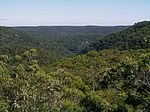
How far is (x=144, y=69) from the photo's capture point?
47219mm

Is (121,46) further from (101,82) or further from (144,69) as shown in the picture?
(144,69)

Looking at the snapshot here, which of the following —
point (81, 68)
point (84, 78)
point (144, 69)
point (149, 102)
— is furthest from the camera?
point (81, 68)

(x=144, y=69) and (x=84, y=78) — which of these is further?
(x=84, y=78)

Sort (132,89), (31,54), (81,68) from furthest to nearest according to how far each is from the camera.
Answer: (31,54), (81,68), (132,89)

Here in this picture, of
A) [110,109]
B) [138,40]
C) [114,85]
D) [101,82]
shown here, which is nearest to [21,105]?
[110,109]

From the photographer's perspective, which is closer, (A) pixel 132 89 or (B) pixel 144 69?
(B) pixel 144 69

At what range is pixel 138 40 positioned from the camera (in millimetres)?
190250

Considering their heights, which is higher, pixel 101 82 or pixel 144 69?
pixel 144 69

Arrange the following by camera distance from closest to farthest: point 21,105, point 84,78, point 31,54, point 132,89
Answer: point 21,105 < point 132,89 < point 84,78 < point 31,54

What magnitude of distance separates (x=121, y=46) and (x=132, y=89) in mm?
139412

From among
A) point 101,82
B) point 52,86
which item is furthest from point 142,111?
point 101,82

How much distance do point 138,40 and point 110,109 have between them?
5051 inches

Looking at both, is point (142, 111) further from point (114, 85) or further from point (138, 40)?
point (138, 40)

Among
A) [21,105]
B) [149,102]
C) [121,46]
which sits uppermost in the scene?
[21,105]
